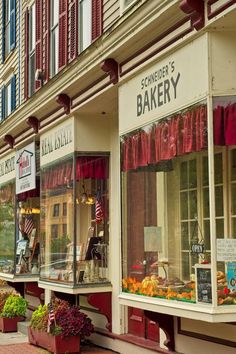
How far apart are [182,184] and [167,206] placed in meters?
0.41

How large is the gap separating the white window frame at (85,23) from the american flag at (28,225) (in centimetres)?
504

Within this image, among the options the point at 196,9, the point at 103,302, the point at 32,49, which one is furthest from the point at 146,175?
the point at 32,49

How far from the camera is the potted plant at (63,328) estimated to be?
10727 mm

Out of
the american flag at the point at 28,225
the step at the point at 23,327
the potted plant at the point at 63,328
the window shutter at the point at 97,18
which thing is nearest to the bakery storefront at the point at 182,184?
the window shutter at the point at 97,18

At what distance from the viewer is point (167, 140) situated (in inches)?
313

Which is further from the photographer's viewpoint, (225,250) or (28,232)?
(28,232)

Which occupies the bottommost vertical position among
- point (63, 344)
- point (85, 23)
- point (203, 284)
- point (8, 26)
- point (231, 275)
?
point (63, 344)

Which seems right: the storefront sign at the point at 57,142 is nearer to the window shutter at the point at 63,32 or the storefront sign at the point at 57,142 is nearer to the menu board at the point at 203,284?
the window shutter at the point at 63,32

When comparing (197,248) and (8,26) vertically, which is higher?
(8,26)

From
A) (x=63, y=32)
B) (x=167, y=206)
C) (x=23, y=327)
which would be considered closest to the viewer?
(x=167, y=206)

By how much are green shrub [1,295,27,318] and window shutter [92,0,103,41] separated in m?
6.34

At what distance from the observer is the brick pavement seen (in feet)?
35.9

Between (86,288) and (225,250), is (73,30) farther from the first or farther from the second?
(225,250)

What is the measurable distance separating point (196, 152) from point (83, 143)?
4.31m
